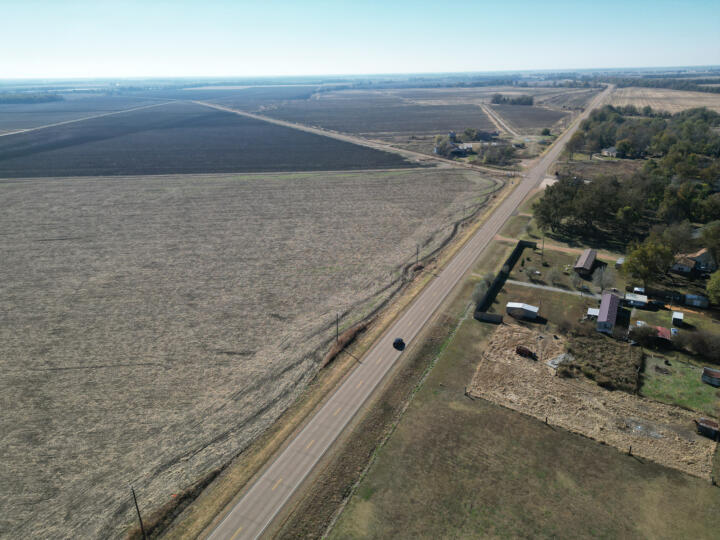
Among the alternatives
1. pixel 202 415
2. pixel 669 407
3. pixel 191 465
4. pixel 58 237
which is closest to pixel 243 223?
pixel 58 237

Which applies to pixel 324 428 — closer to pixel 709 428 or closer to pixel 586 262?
pixel 709 428

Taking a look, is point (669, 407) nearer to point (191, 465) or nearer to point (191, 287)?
point (191, 465)

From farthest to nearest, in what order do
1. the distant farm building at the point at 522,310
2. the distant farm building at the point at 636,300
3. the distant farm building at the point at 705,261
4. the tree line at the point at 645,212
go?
the distant farm building at the point at 705,261 < the tree line at the point at 645,212 < the distant farm building at the point at 636,300 < the distant farm building at the point at 522,310

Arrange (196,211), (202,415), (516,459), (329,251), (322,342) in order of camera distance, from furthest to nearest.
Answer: (196,211)
(329,251)
(322,342)
(202,415)
(516,459)

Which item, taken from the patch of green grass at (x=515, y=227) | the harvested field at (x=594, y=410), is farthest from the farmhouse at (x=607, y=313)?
the patch of green grass at (x=515, y=227)

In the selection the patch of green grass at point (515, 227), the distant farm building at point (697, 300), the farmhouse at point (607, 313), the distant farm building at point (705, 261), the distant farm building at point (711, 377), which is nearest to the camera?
the distant farm building at point (711, 377)

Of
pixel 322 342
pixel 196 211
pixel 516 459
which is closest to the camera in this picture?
pixel 516 459

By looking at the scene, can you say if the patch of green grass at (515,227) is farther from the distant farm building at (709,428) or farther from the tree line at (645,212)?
the distant farm building at (709,428)
